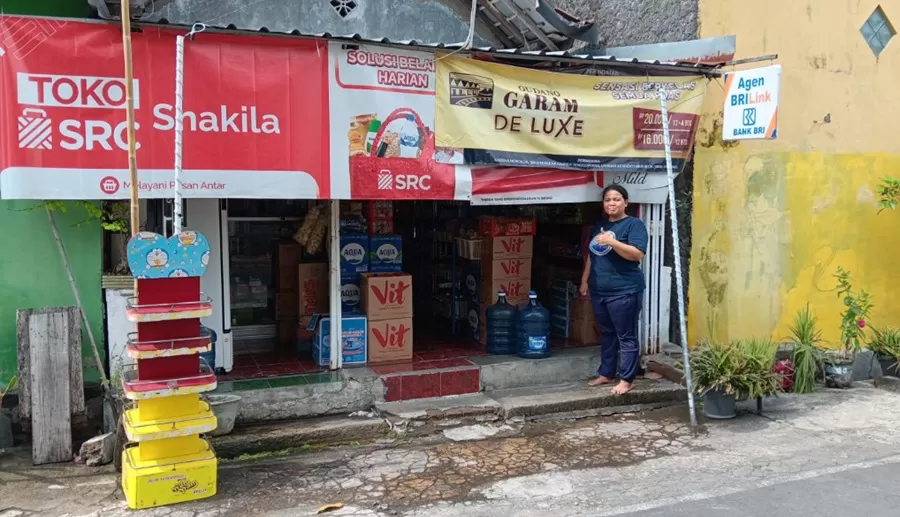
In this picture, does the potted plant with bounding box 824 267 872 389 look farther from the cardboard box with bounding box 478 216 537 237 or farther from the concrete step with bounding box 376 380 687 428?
the cardboard box with bounding box 478 216 537 237

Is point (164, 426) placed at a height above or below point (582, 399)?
above

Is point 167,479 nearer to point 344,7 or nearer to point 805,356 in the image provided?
point 344,7

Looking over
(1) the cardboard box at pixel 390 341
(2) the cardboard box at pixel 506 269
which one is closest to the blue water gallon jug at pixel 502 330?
(2) the cardboard box at pixel 506 269

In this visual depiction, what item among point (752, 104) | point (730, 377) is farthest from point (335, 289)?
point (752, 104)

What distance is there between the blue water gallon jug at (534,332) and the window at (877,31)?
5267mm

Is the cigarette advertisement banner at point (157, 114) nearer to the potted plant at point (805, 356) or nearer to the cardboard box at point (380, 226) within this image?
the cardboard box at point (380, 226)

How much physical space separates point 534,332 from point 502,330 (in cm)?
40

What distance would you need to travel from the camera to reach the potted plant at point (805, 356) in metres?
7.50

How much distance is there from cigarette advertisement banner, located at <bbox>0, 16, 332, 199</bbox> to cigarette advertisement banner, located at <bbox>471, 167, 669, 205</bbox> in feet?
5.07

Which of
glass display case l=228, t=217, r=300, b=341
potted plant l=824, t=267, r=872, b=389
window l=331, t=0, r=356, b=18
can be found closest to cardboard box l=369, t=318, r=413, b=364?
glass display case l=228, t=217, r=300, b=341

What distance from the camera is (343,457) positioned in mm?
5551

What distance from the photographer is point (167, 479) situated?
458 centimetres

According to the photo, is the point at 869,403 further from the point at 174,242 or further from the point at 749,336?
the point at 174,242

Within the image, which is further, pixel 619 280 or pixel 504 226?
pixel 504 226
